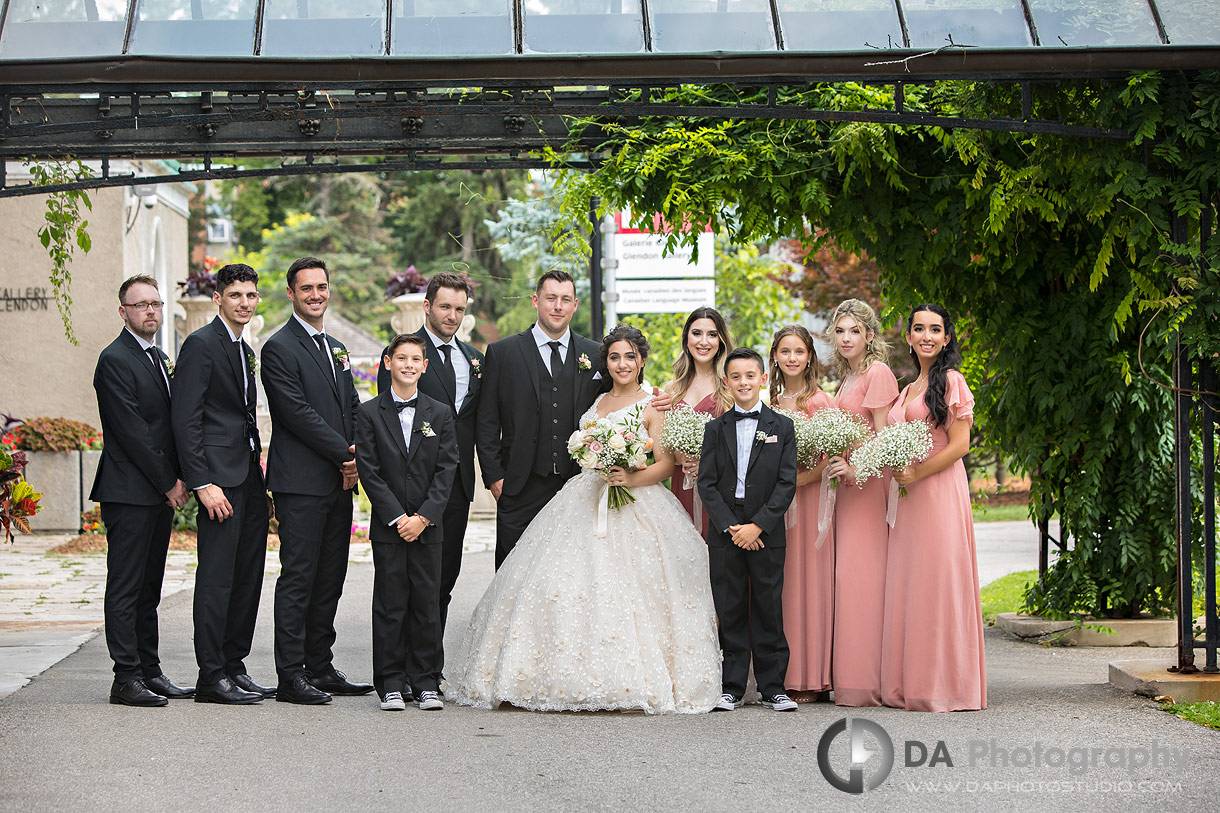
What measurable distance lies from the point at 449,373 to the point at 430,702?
6.55 feet

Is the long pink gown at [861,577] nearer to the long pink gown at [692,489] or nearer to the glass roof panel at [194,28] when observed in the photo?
the long pink gown at [692,489]

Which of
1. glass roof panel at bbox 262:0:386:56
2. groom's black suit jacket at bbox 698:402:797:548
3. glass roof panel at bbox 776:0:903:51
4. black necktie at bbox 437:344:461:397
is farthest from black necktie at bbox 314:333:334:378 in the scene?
glass roof panel at bbox 776:0:903:51

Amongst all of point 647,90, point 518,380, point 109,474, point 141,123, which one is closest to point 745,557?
point 518,380

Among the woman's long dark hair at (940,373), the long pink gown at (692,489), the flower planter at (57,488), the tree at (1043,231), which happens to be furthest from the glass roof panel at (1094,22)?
the flower planter at (57,488)

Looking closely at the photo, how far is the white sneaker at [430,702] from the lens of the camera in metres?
6.69

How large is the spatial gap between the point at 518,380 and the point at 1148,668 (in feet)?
13.1

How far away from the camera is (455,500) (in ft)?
24.9

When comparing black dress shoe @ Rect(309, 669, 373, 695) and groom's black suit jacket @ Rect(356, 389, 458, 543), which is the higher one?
groom's black suit jacket @ Rect(356, 389, 458, 543)

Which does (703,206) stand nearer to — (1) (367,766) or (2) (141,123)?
(2) (141,123)

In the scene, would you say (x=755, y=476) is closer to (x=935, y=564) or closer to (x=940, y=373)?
(x=935, y=564)

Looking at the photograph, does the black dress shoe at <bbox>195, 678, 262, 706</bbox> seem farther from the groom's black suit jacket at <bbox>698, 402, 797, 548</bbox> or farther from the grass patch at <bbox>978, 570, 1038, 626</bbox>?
the grass patch at <bbox>978, 570, 1038, 626</bbox>

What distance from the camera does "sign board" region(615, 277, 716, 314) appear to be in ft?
58.1

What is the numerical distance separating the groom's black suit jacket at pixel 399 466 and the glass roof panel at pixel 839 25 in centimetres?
277

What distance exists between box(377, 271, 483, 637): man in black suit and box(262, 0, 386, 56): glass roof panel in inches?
59.5
